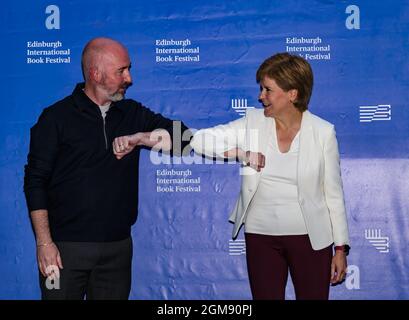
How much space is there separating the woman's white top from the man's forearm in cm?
89

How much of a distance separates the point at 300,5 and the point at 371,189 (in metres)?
1.07

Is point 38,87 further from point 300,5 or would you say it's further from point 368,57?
point 368,57

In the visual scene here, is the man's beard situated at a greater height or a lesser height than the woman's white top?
greater

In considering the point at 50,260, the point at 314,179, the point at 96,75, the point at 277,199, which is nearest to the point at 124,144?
the point at 96,75

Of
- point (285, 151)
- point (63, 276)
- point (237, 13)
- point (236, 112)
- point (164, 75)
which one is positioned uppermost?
point (237, 13)

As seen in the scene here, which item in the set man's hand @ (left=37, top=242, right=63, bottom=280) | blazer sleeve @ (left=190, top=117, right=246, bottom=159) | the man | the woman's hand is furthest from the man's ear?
the woman's hand

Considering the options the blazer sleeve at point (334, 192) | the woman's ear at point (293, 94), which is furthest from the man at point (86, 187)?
the blazer sleeve at point (334, 192)

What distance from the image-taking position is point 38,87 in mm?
3586

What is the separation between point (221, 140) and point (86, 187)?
→ 68cm

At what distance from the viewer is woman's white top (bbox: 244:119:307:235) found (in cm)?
284

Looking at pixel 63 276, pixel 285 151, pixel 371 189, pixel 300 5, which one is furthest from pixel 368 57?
pixel 63 276

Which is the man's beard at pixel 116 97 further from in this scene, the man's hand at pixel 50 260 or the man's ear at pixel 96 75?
the man's hand at pixel 50 260

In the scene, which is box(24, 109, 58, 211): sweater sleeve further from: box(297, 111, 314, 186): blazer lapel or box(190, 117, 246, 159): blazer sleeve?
box(297, 111, 314, 186): blazer lapel

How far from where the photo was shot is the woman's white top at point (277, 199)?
9.31ft
